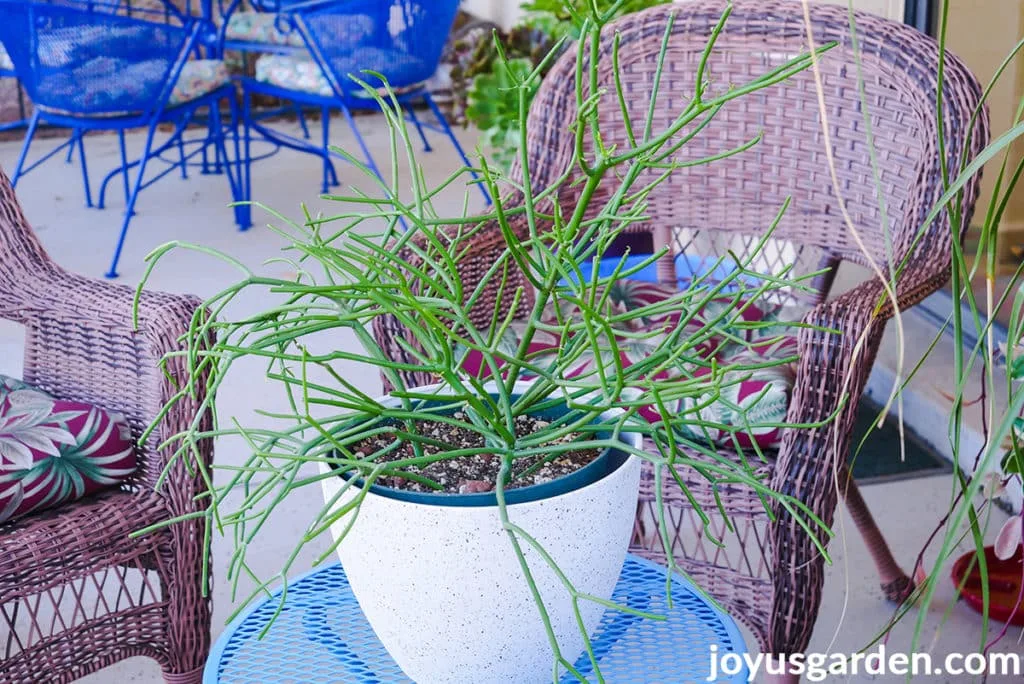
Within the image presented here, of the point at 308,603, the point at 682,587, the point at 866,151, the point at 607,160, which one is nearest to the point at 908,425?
the point at 866,151

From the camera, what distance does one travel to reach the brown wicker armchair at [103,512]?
1186 millimetres

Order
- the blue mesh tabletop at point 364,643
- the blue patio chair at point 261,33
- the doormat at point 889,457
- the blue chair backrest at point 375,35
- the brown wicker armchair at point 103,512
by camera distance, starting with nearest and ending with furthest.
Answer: the blue mesh tabletop at point 364,643
the brown wicker armchair at point 103,512
the doormat at point 889,457
the blue chair backrest at point 375,35
the blue patio chair at point 261,33

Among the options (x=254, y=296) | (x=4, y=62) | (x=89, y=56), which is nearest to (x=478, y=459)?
(x=254, y=296)

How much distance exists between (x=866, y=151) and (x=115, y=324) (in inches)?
41.2

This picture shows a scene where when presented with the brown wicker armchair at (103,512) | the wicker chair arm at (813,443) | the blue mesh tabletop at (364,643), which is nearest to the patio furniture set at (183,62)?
the brown wicker armchair at (103,512)

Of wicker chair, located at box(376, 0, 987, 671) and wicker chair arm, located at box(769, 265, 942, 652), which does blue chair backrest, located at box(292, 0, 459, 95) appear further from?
wicker chair arm, located at box(769, 265, 942, 652)

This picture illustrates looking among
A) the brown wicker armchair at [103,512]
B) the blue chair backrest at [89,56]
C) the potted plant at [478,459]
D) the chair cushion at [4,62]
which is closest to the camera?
the potted plant at [478,459]

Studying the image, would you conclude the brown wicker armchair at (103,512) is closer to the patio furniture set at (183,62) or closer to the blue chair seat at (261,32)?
the patio furniture set at (183,62)

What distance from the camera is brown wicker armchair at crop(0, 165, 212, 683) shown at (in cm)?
119

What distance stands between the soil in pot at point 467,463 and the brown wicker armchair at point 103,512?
43 cm

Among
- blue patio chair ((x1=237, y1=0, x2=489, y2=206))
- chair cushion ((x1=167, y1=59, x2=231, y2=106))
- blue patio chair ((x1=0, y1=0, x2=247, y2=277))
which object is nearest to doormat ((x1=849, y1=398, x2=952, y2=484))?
blue patio chair ((x1=237, y1=0, x2=489, y2=206))

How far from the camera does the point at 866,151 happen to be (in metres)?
1.63

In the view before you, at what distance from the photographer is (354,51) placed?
356 cm

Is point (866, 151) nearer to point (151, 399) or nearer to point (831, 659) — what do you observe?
point (831, 659)
